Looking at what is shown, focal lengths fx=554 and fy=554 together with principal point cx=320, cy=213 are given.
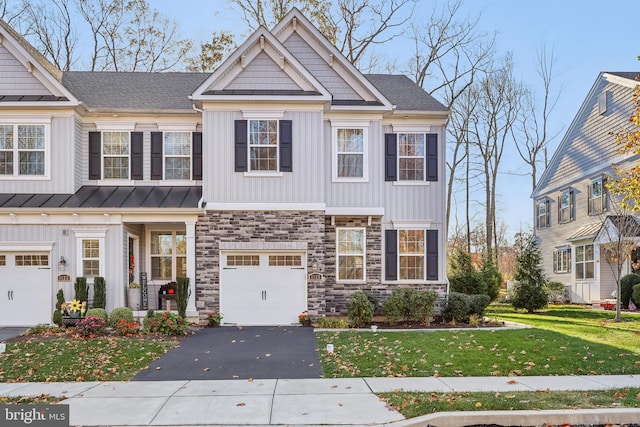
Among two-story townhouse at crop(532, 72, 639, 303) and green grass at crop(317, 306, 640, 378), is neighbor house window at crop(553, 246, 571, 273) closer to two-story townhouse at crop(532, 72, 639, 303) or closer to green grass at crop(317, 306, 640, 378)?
two-story townhouse at crop(532, 72, 639, 303)

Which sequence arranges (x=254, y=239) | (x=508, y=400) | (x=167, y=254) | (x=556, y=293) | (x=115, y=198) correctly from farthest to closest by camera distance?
1. (x=556, y=293)
2. (x=167, y=254)
3. (x=115, y=198)
4. (x=254, y=239)
5. (x=508, y=400)

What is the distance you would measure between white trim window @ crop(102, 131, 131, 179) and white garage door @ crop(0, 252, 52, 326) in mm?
3465

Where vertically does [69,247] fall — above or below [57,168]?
below

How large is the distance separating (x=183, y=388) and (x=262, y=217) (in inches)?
310

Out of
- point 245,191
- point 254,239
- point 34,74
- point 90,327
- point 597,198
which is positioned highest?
point 34,74

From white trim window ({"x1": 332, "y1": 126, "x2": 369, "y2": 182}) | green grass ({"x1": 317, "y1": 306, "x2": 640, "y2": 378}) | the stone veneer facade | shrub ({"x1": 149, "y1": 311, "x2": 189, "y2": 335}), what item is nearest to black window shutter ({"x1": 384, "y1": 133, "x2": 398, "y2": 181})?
white trim window ({"x1": 332, "y1": 126, "x2": 369, "y2": 182})

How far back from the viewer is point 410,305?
53.0 ft

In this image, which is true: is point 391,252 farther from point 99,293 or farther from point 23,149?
point 23,149

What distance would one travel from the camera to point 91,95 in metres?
18.5

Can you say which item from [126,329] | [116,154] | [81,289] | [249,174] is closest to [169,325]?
[126,329]

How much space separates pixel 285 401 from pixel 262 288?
8470 millimetres

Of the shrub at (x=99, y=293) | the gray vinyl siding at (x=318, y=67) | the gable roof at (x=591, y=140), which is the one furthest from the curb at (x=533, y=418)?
the gable roof at (x=591, y=140)

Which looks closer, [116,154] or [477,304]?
[477,304]

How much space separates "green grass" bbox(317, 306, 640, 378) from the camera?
33.4 ft
